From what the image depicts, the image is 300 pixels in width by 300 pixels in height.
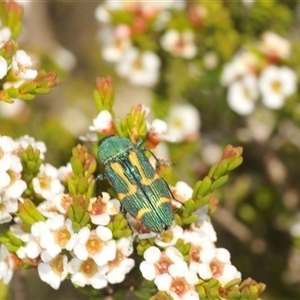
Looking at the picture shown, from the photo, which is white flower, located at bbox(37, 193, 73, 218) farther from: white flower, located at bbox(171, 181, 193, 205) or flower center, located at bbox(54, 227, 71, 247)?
white flower, located at bbox(171, 181, 193, 205)

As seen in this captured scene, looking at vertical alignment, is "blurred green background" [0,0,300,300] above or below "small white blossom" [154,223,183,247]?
below

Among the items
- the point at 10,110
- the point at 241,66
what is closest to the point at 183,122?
the point at 241,66

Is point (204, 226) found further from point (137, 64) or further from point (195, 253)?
point (137, 64)

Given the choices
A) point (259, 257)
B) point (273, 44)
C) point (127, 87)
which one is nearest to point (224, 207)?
point (259, 257)

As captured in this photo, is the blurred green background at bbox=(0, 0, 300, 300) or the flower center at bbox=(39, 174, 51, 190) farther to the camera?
the blurred green background at bbox=(0, 0, 300, 300)

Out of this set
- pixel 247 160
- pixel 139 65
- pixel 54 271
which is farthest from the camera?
pixel 247 160

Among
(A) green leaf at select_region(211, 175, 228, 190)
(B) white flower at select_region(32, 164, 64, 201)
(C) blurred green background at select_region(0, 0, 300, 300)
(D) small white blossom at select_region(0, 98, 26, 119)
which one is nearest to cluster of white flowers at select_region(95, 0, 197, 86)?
(C) blurred green background at select_region(0, 0, 300, 300)
